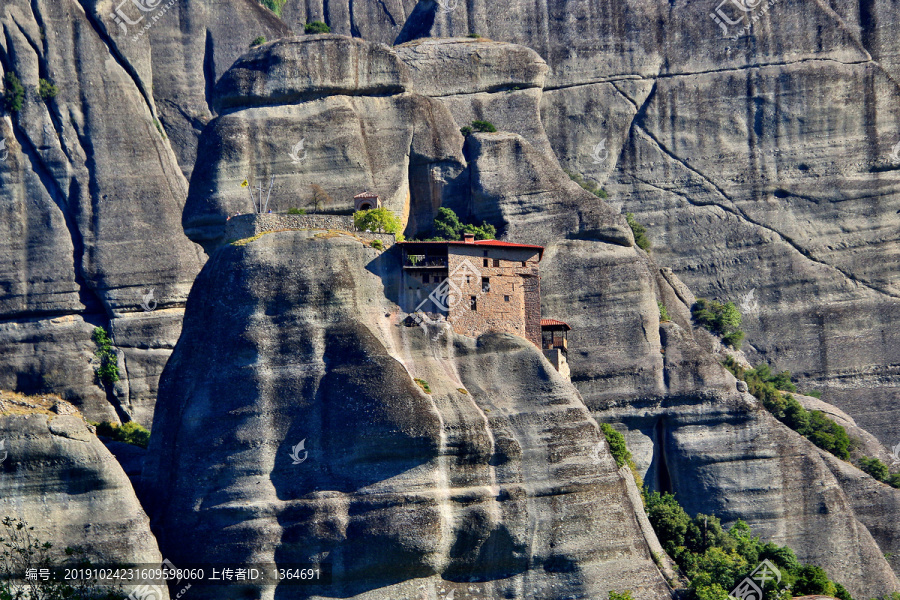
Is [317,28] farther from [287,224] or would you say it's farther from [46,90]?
[287,224]

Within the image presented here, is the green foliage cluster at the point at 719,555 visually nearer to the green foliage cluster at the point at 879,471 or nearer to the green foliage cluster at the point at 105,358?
the green foliage cluster at the point at 879,471

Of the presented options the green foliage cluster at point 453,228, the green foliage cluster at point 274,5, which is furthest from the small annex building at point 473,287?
the green foliage cluster at point 274,5

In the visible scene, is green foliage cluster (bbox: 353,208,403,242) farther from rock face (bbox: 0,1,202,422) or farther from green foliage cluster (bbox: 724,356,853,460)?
green foliage cluster (bbox: 724,356,853,460)

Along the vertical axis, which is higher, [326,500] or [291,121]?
[291,121]

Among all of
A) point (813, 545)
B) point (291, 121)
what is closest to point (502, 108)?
point (291, 121)

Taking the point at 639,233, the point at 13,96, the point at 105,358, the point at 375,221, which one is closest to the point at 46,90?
the point at 13,96

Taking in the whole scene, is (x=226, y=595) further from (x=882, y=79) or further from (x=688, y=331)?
(x=882, y=79)
